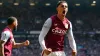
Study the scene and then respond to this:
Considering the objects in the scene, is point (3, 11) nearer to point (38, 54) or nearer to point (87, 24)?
point (38, 54)

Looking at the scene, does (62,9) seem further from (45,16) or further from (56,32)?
(45,16)

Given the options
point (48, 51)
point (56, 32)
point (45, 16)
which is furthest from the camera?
point (45, 16)

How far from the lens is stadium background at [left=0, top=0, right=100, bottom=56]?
34.2 metres

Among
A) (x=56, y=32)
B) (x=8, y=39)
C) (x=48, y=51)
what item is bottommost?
(x=8, y=39)

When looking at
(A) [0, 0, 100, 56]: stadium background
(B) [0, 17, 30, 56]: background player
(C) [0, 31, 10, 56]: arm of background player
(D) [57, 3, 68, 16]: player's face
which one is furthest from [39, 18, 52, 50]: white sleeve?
(A) [0, 0, 100, 56]: stadium background

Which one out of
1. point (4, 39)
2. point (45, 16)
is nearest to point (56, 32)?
point (4, 39)

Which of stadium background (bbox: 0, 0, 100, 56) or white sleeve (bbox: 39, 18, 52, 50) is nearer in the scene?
white sleeve (bbox: 39, 18, 52, 50)

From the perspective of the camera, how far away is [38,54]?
3331 cm

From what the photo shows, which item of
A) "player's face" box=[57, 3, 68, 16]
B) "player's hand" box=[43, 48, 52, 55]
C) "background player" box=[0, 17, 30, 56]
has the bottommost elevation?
"background player" box=[0, 17, 30, 56]

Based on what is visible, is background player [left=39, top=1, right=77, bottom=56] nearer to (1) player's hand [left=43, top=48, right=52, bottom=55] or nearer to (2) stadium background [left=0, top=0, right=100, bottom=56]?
(1) player's hand [left=43, top=48, right=52, bottom=55]

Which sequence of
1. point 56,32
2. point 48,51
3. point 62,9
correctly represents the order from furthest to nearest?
point 56,32 → point 62,9 → point 48,51

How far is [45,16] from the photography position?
35.2 m

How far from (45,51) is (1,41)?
1.39 m

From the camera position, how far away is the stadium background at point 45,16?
34156mm
